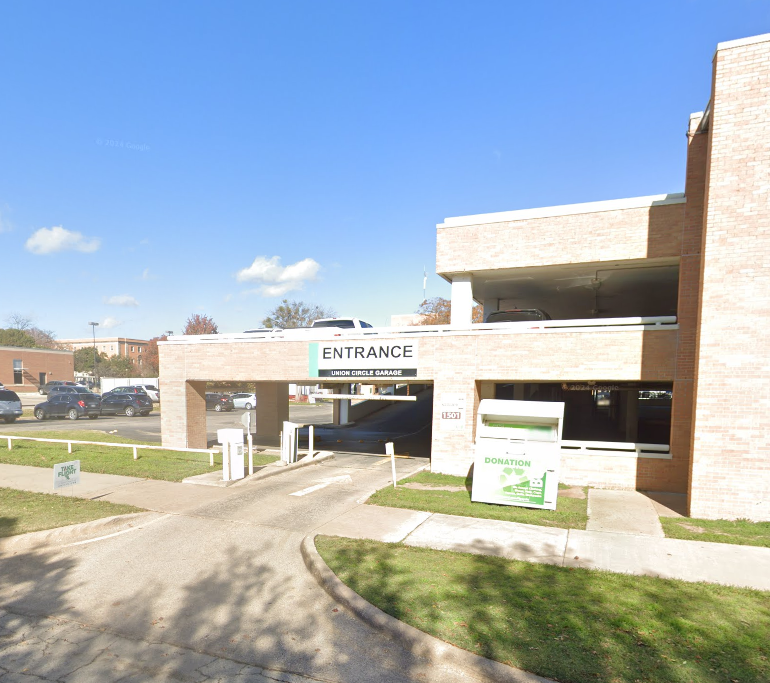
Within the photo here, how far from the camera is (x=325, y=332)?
16.0 meters

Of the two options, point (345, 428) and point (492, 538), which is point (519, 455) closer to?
point (492, 538)

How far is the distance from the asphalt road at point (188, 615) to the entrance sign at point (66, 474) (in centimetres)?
306

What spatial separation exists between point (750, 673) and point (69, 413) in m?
36.0

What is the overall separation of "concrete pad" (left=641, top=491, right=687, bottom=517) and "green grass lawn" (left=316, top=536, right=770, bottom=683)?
14.0ft

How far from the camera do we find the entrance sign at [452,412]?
13914 mm

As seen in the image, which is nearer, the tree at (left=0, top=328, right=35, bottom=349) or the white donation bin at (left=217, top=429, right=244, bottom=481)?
the white donation bin at (left=217, top=429, right=244, bottom=481)

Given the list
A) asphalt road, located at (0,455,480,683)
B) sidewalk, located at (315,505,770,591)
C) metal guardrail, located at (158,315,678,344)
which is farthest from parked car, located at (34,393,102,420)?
sidewalk, located at (315,505,770,591)

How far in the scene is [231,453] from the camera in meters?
12.4

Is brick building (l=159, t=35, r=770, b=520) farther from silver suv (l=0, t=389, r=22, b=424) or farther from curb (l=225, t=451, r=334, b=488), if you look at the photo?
silver suv (l=0, t=389, r=22, b=424)

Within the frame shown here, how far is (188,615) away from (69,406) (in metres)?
31.5

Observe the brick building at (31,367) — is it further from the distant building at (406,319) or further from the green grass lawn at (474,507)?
the green grass lawn at (474,507)

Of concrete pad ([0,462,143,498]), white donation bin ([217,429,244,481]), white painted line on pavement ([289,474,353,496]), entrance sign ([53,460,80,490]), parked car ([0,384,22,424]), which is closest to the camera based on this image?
entrance sign ([53,460,80,490])

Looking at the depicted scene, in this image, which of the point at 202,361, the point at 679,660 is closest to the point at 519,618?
the point at 679,660

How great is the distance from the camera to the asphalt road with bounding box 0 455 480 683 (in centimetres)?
473
